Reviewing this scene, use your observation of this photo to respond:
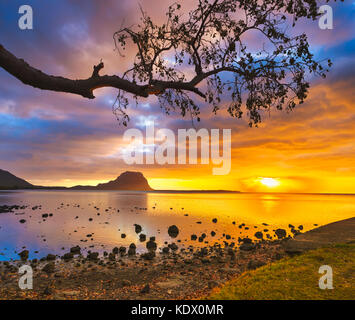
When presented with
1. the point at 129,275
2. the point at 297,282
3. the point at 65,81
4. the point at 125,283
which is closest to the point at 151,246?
the point at 129,275

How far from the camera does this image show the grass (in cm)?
684

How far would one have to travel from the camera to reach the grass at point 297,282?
6.84 m

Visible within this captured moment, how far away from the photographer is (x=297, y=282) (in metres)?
7.65

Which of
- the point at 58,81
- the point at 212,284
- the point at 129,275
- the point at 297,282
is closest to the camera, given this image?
the point at 297,282

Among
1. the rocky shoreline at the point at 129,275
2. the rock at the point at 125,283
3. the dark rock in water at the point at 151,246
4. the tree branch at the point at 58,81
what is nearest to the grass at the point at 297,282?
the rocky shoreline at the point at 129,275

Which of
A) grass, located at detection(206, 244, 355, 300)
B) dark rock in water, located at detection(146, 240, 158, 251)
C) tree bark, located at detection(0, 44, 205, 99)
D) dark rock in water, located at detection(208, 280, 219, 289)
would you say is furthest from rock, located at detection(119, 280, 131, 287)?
dark rock in water, located at detection(146, 240, 158, 251)

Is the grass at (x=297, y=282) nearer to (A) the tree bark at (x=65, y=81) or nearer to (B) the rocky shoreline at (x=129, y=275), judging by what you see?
(B) the rocky shoreline at (x=129, y=275)

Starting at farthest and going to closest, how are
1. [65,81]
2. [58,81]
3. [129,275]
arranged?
[129,275] < [65,81] < [58,81]

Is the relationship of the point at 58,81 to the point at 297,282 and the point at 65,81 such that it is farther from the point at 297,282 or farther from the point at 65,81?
the point at 297,282

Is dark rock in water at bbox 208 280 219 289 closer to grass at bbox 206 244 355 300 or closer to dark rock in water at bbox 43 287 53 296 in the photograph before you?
grass at bbox 206 244 355 300
